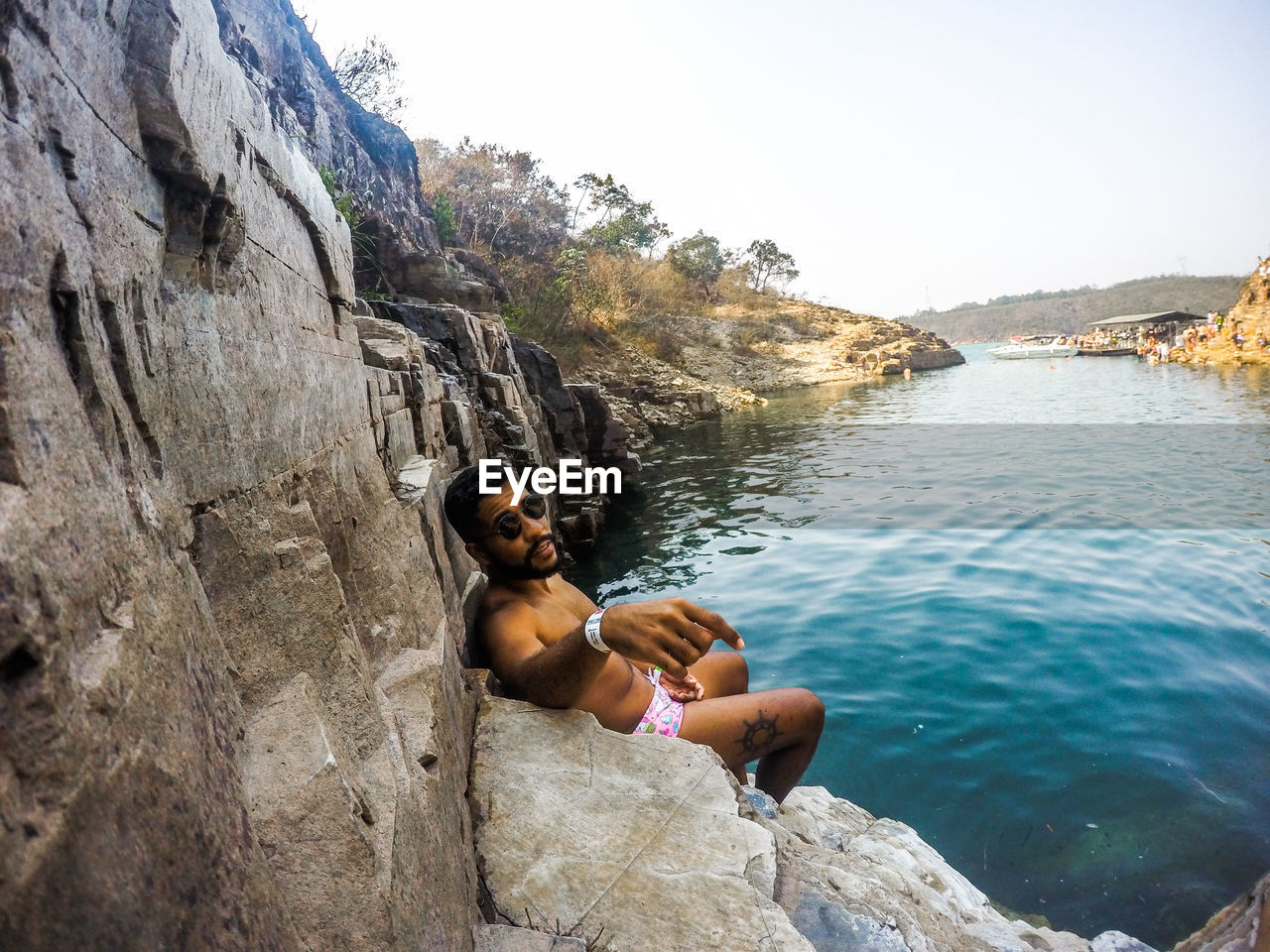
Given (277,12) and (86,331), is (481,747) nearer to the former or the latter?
(86,331)

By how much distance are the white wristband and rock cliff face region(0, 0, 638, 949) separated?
0.41 metres

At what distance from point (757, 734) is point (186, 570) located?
2068 mm

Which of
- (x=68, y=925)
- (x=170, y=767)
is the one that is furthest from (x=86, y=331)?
(x=68, y=925)

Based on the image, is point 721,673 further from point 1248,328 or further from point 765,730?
point 1248,328

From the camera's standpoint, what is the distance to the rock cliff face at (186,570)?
687 mm

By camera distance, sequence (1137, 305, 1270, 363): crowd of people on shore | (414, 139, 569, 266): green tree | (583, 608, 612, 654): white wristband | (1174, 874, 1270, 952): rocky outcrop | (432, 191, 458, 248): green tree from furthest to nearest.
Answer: (1137, 305, 1270, 363): crowd of people on shore < (414, 139, 569, 266): green tree < (432, 191, 458, 248): green tree < (583, 608, 612, 654): white wristband < (1174, 874, 1270, 952): rocky outcrop

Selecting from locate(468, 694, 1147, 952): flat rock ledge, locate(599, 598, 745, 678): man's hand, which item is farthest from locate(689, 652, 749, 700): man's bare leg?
locate(599, 598, 745, 678): man's hand

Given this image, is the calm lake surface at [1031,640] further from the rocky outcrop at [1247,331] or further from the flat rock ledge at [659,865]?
the rocky outcrop at [1247,331]

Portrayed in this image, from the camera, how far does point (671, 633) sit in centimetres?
162

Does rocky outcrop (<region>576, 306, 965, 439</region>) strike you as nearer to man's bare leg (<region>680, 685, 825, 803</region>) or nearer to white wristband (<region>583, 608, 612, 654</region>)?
man's bare leg (<region>680, 685, 825, 803</region>)

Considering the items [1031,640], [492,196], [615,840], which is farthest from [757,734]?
[492,196]

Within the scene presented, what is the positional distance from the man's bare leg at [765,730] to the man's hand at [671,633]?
1050 millimetres

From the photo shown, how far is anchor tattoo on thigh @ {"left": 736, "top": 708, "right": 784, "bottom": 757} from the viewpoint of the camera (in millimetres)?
2592

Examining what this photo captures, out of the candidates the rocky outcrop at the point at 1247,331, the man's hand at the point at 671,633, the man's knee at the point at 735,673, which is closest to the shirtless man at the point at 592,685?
the man's knee at the point at 735,673
